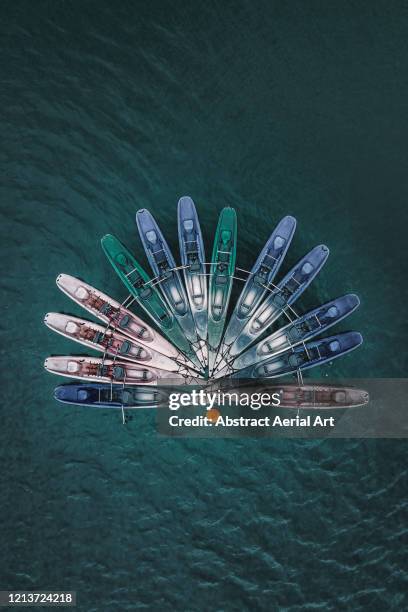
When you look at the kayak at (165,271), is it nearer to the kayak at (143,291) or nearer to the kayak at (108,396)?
the kayak at (143,291)

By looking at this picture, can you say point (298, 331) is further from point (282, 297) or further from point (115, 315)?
point (115, 315)

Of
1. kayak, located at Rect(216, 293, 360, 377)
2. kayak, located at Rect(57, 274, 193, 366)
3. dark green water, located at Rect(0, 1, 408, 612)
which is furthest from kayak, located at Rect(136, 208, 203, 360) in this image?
kayak, located at Rect(216, 293, 360, 377)

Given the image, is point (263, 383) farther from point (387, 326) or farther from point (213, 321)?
point (387, 326)

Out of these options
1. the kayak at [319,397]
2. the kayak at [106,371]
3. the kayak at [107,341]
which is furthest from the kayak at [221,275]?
the kayak at [319,397]

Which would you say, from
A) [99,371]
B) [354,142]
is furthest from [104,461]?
[354,142]

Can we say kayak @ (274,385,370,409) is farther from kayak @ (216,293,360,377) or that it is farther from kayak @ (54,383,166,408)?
kayak @ (54,383,166,408)

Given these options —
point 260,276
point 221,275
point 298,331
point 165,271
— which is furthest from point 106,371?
point 298,331
